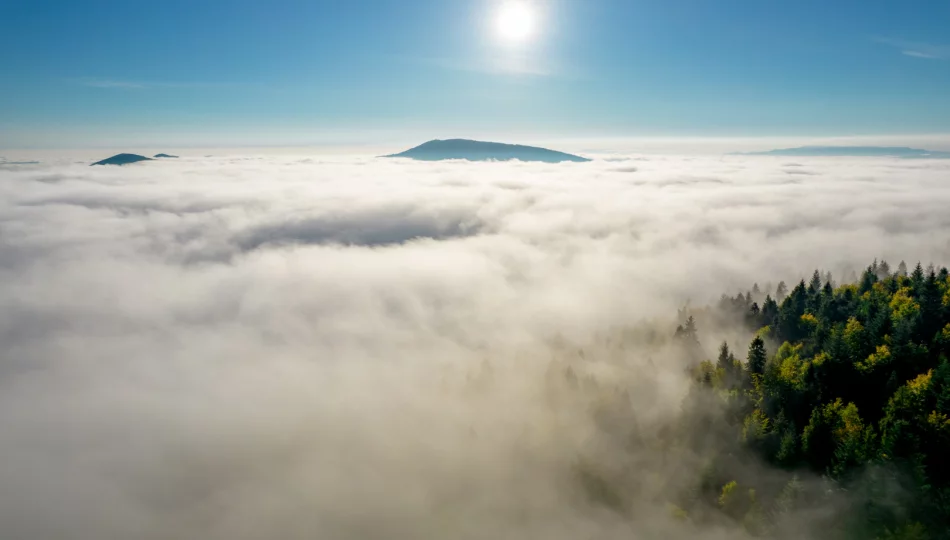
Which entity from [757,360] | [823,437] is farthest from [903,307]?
[823,437]

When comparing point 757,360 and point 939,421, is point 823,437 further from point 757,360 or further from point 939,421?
point 757,360

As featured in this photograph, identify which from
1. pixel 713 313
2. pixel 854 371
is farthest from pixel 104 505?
pixel 713 313

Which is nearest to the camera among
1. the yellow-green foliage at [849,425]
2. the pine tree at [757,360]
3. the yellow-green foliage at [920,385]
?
the yellow-green foliage at [849,425]

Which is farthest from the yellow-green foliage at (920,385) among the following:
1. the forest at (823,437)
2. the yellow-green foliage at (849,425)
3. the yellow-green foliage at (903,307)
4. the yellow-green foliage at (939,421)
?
the yellow-green foliage at (903,307)

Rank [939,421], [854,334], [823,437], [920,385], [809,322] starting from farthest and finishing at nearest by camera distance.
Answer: [809,322], [854,334], [823,437], [920,385], [939,421]

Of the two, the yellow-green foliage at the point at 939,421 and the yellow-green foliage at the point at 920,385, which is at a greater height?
the yellow-green foliage at the point at 920,385

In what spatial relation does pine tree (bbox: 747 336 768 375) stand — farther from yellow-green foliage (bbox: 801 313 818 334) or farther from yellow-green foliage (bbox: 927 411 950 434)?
yellow-green foliage (bbox: 927 411 950 434)

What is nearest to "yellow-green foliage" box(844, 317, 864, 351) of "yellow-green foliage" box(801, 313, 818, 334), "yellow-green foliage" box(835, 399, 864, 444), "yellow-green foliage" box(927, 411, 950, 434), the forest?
the forest

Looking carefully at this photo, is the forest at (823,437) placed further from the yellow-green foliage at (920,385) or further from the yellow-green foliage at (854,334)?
the yellow-green foliage at (854,334)
